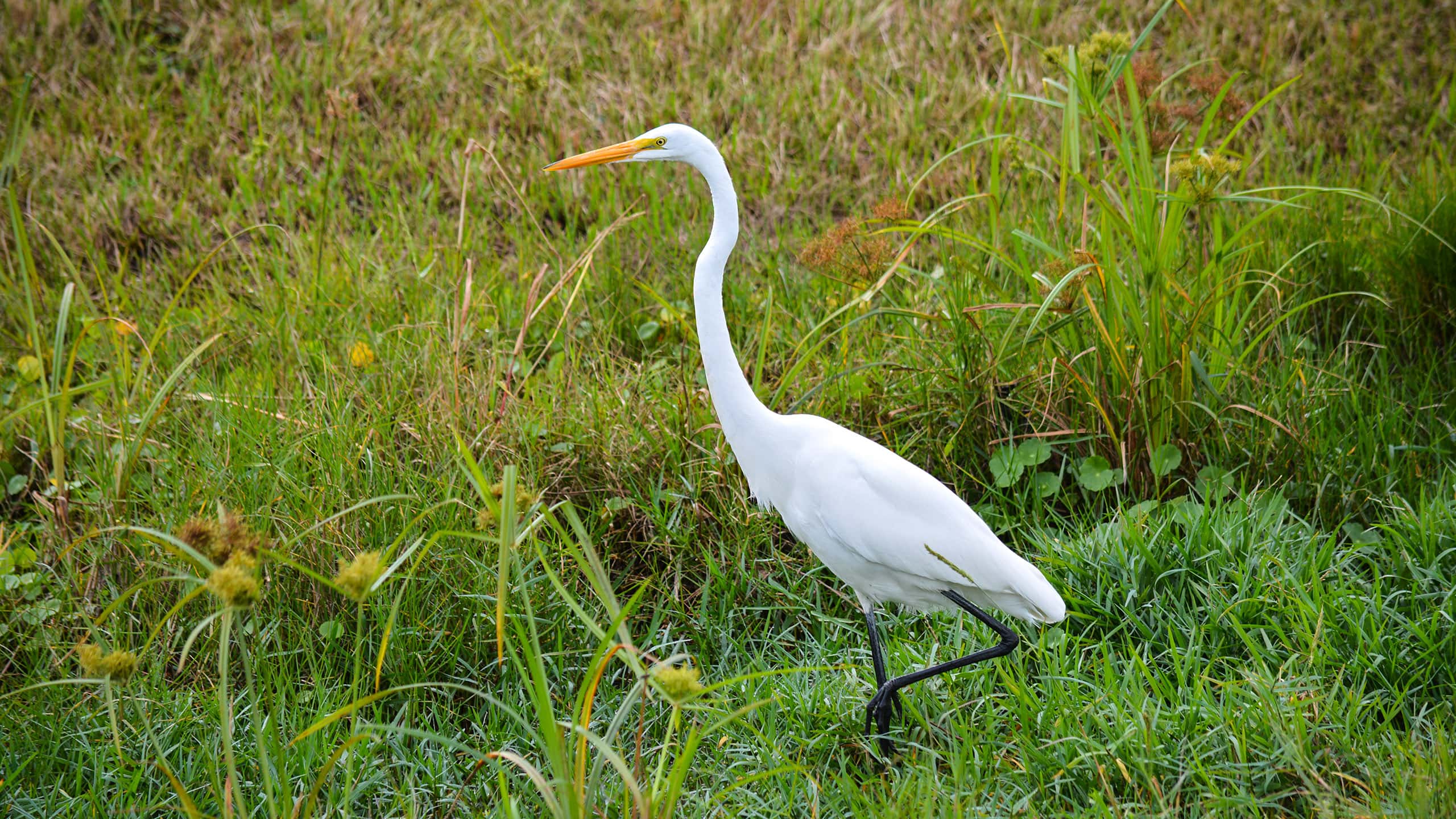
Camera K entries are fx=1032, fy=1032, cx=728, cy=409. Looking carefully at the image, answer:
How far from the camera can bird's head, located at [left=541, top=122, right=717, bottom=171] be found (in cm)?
211

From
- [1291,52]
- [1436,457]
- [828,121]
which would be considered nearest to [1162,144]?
[1436,457]

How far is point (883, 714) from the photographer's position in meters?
2.18

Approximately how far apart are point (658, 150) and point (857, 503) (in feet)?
2.81

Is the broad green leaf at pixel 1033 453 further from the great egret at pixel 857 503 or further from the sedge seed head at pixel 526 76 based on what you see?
the sedge seed head at pixel 526 76

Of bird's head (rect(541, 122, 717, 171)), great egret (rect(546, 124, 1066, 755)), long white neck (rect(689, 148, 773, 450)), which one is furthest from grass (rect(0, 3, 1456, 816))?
bird's head (rect(541, 122, 717, 171))

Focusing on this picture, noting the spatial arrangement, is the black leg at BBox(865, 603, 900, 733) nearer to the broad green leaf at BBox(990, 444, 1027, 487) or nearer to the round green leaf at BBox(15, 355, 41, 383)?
the broad green leaf at BBox(990, 444, 1027, 487)

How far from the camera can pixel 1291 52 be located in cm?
500

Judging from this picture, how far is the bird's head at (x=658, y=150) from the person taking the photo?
211 cm

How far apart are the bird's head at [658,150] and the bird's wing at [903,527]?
67 cm

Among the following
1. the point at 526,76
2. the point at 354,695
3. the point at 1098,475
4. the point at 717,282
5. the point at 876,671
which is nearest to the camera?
the point at 354,695

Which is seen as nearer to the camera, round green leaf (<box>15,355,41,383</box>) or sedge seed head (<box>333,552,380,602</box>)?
sedge seed head (<box>333,552,380,602</box>)

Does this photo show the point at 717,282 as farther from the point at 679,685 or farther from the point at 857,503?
the point at 679,685

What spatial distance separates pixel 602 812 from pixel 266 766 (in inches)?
26.6

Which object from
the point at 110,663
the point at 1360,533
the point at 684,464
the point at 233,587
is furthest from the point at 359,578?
the point at 1360,533
